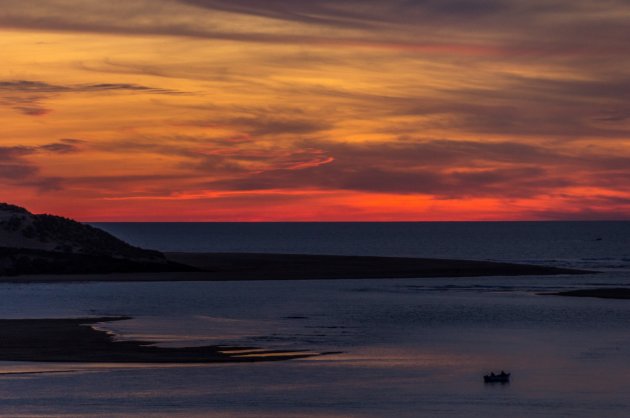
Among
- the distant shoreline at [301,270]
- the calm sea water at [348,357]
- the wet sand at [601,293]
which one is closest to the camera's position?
the calm sea water at [348,357]

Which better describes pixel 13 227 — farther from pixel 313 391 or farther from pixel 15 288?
pixel 313 391

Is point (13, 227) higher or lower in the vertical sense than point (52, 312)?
higher

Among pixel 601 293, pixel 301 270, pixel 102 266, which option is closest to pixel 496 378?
pixel 601 293

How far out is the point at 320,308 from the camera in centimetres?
6531

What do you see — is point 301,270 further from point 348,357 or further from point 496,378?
point 496,378

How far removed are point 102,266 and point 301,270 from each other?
18686mm

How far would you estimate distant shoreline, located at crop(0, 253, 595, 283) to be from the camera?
3629 inches

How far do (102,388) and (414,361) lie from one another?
12017mm

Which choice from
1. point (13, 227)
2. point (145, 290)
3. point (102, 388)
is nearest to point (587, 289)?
point (145, 290)

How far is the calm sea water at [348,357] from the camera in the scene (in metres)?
33.6

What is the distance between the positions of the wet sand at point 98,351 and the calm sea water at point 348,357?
1.48m

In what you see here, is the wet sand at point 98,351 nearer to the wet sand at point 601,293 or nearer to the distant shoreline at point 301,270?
the wet sand at point 601,293

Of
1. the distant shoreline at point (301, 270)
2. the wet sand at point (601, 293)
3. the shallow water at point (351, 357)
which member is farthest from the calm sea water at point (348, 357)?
the distant shoreline at point (301, 270)

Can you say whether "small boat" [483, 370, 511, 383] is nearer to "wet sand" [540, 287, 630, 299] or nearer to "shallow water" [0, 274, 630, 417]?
"shallow water" [0, 274, 630, 417]
